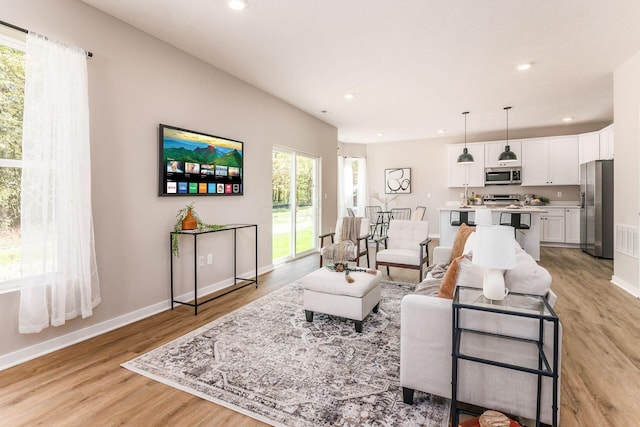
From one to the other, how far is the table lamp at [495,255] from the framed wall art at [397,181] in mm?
7811

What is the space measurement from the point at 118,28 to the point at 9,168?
1580 mm

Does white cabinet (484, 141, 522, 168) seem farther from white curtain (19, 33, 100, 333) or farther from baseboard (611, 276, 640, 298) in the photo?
white curtain (19, 33, 100, 333)

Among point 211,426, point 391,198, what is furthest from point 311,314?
point 391,198

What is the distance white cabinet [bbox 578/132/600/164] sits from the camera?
22.6ft

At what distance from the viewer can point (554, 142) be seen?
755 cm

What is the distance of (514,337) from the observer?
1.65 m

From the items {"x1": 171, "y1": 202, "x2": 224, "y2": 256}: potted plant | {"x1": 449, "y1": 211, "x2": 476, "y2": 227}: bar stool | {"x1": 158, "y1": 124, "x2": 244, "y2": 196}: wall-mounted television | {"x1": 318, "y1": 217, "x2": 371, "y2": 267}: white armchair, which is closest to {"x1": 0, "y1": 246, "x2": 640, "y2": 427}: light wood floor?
{"x1": 171, "y1": 202, "x2": 224, "y2": 256}: potted plant

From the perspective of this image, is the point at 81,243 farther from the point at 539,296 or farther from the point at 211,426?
the point at 539,296

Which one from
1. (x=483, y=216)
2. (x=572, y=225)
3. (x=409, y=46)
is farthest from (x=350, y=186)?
(x=409, y=46)

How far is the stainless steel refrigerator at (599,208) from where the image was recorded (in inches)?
234

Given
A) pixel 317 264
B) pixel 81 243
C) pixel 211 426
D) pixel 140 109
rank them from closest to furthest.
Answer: pixel 211 426 → pixel 81 243 → pixel 140 109 → pixel 317 264

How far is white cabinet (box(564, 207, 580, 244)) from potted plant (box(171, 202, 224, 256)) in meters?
7.63

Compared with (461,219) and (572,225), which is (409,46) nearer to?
(461,219)

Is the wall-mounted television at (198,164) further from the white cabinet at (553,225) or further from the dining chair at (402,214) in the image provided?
the white cabinet at (553,225)
